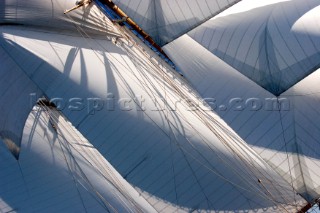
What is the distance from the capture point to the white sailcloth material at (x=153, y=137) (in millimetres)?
9352

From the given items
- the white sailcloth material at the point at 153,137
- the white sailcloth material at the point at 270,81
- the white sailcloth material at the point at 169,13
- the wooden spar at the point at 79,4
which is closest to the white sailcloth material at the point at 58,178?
the white sailcloth material at the point at 153,137

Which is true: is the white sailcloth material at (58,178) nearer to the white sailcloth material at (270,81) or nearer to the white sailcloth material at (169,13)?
the white sailcloth material at (270,81)

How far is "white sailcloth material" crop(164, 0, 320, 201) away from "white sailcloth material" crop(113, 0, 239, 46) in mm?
306

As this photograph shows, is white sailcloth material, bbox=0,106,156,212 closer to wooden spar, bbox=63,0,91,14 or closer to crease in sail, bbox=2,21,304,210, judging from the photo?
crease in sail, bbox=2,21,304,210

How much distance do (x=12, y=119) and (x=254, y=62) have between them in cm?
503

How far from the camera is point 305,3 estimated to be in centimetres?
802

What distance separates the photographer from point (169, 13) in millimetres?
8922

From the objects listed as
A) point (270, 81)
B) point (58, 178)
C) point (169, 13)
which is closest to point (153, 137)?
point (58, 178)

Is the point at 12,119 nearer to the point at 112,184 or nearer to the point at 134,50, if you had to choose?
the point at 112,184

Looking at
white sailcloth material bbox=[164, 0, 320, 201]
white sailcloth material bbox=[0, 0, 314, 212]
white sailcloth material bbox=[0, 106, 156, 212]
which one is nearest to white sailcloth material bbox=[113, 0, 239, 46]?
white sailcloth material bbox=[164, 0, 320, 201]

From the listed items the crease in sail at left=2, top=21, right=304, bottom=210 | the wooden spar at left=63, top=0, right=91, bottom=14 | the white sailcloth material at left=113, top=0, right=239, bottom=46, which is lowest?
the crease in sail at left=2, top=21, right=304, bottom=210

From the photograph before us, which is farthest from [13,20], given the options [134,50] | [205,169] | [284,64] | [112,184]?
[284,64]

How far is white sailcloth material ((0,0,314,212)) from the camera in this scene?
30.7 feet

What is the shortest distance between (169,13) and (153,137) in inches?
106
